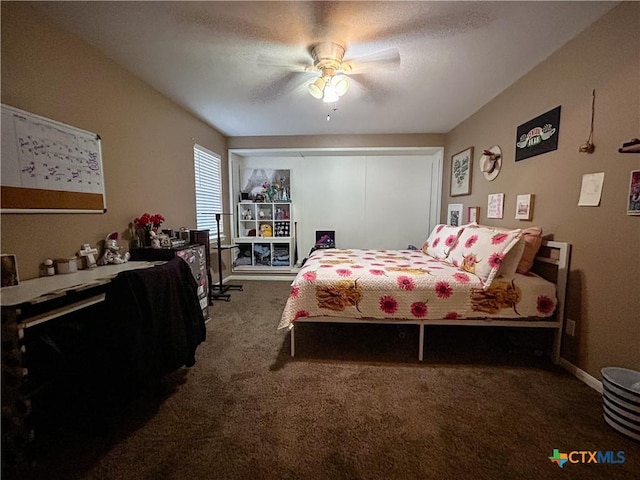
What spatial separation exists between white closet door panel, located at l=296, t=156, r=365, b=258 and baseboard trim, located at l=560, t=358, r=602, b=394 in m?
3.19

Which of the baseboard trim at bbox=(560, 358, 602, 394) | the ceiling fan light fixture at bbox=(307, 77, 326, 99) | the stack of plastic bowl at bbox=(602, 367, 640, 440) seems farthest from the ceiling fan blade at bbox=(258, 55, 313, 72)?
the baseboard trim at bbox=(560, 358, 602, 394)

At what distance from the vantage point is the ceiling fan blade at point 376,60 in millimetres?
1897

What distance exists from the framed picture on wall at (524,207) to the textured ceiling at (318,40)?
3.67 ft

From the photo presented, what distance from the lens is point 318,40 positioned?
189 cm

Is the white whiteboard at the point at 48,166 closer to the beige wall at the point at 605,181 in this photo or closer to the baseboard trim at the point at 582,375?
the beige wall at the point at 605,181

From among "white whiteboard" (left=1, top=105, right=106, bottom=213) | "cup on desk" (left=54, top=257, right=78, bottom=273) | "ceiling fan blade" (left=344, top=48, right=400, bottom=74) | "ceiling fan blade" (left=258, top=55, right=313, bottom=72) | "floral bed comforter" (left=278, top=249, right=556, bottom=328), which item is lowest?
"floral bed comforter" (left=278, top=249, right=556, bottom=328)

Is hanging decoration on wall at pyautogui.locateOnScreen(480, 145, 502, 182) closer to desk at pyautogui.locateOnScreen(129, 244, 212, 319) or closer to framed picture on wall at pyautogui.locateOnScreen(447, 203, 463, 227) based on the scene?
framed picture on wall at pyautogui.locateOnScreen(447, 203, 463, 227)

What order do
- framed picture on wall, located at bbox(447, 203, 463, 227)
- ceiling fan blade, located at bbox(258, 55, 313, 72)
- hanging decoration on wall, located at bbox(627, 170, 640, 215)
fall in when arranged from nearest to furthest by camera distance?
hanging decoration on wall, located at bbox(627, 170, 640, 215) → ceiling fan blade, located at bbox(258, 55, 313, 72) → framed picture on wall, located at bbox(447, 203, 463, 227)

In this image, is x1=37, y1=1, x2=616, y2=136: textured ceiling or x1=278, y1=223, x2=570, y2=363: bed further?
x1=278, y1=223, x2=570, y2=363: bed

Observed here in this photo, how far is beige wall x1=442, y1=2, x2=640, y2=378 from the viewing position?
5.04 feet

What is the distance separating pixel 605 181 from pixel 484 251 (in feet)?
2.70

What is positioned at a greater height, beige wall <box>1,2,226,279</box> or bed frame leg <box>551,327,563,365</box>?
beige wall <box>1,2,226,279</box>

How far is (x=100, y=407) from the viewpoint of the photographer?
138cm

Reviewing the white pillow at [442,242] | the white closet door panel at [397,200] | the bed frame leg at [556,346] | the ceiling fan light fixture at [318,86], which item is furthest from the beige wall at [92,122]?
the bed frame leg at [556,346]
